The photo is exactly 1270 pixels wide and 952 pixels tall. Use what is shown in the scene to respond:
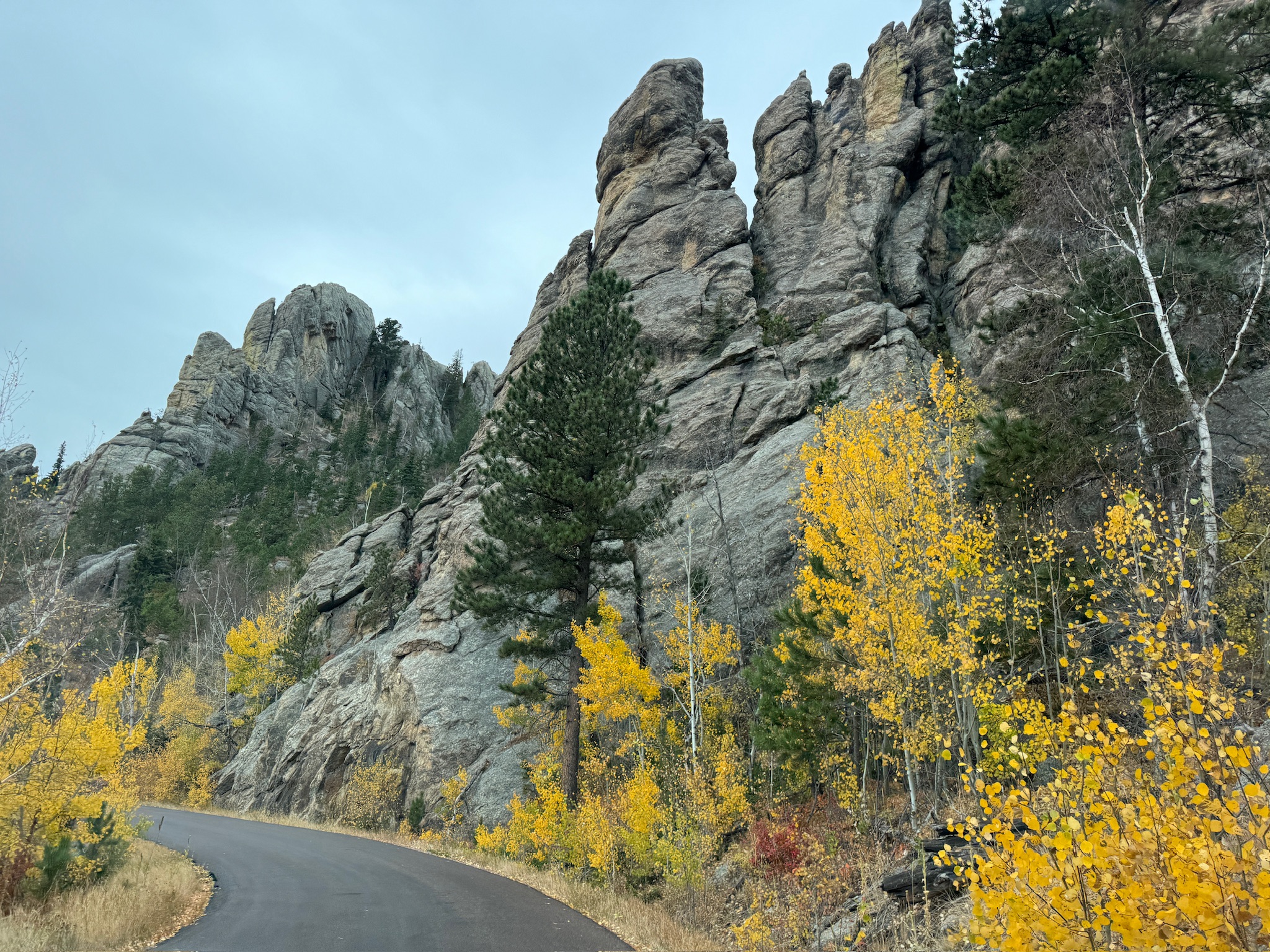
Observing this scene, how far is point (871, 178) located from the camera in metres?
40.7

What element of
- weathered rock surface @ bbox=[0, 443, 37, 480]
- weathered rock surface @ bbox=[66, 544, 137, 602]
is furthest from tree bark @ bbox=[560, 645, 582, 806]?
weathered rock surface @ bbox=[0, 443, 37, 480]

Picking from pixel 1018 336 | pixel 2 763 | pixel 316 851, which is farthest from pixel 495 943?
pixel 1018 336

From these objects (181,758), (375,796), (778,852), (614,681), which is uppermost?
(614,681)

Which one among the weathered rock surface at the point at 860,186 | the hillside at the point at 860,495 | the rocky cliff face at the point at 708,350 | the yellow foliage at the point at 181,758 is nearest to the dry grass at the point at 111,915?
the hillside at the point at 860,495

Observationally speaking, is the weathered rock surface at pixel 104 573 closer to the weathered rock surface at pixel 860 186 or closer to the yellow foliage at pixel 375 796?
the yellow foliage at pixel 375 796

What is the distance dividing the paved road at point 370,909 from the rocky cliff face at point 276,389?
209ft

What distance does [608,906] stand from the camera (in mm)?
12195

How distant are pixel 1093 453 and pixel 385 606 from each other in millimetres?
33169

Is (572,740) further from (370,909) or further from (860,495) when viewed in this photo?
(860,495)

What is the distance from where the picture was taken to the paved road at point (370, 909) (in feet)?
32.1

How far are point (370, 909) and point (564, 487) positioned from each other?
34.4ft

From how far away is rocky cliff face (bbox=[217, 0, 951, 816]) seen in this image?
2614cm

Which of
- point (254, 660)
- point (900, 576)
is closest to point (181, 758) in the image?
point (254, 660)

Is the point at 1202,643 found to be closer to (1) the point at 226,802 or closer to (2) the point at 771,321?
(2) the point at 771,321
